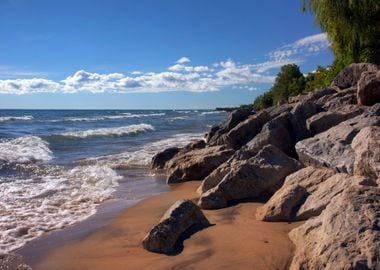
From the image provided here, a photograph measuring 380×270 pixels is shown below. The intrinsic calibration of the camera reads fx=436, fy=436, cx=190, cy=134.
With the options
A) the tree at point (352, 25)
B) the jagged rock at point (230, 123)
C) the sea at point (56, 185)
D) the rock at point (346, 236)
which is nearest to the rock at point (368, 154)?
the rock at point (346, 236)

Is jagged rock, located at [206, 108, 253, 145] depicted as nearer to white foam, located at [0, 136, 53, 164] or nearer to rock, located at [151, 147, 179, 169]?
rock, located at [151, 147, 179, 169]

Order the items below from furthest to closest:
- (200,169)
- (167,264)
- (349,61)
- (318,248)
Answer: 1. (349,61)
2. (200,169)
3. (167,264)
4. (318,248)

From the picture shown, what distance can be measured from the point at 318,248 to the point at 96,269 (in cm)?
255

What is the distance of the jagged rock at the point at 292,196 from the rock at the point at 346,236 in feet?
3.72

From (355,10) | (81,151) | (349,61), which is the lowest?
(81,151)

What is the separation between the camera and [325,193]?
5531 millimetres

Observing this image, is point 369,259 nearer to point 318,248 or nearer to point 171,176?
point 318,248

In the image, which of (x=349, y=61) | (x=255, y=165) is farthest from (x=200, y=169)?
(x=349, y=61)

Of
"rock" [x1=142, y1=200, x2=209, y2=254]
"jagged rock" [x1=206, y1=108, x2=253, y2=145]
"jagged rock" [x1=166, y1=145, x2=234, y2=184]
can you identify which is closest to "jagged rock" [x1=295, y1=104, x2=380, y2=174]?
"rock" [x1=142, y1=200, x2=209, y2=254]

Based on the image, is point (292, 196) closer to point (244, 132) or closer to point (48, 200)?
point (48, 200)

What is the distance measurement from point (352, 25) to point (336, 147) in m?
13.6

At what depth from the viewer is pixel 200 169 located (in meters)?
10.5

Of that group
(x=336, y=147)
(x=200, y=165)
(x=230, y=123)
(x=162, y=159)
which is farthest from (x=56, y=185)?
(x=336, y=147)

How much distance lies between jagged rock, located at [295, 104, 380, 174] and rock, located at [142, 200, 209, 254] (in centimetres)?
206
